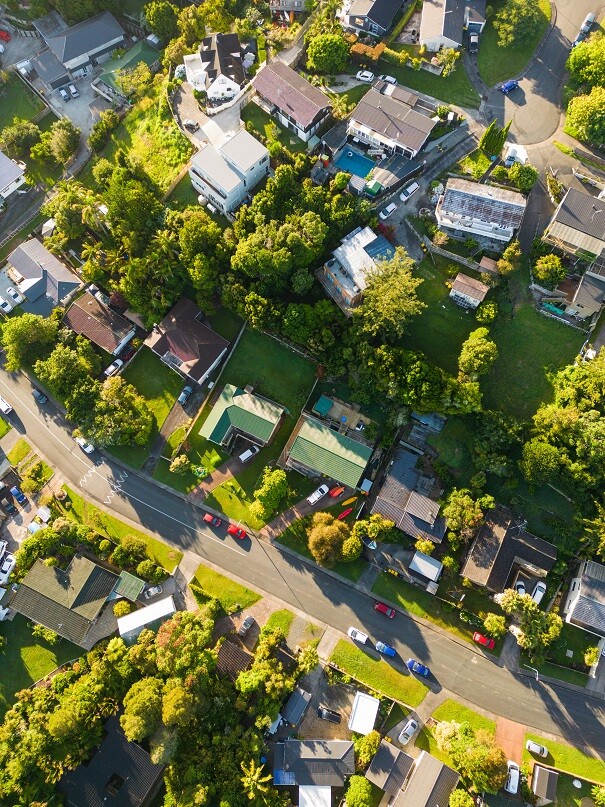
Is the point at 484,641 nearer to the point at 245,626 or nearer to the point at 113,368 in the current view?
the point at 245,626

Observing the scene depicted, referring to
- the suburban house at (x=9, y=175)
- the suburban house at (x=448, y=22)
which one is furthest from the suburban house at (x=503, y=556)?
the suburban house at (x=9, y=175)

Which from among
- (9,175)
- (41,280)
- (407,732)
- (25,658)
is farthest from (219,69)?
(407,732)

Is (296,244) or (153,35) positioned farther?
(153,35)

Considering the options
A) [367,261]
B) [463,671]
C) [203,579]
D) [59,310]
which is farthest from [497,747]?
[59,310]

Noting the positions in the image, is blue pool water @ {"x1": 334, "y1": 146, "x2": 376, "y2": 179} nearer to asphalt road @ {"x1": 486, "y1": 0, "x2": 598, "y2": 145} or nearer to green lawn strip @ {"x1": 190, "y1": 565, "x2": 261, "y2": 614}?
asphalt road @ {"x1": 486, "y1": 0, "x2": 598, "y2": 145}

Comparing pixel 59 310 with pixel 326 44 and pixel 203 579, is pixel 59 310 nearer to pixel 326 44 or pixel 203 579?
pixel 203 579
